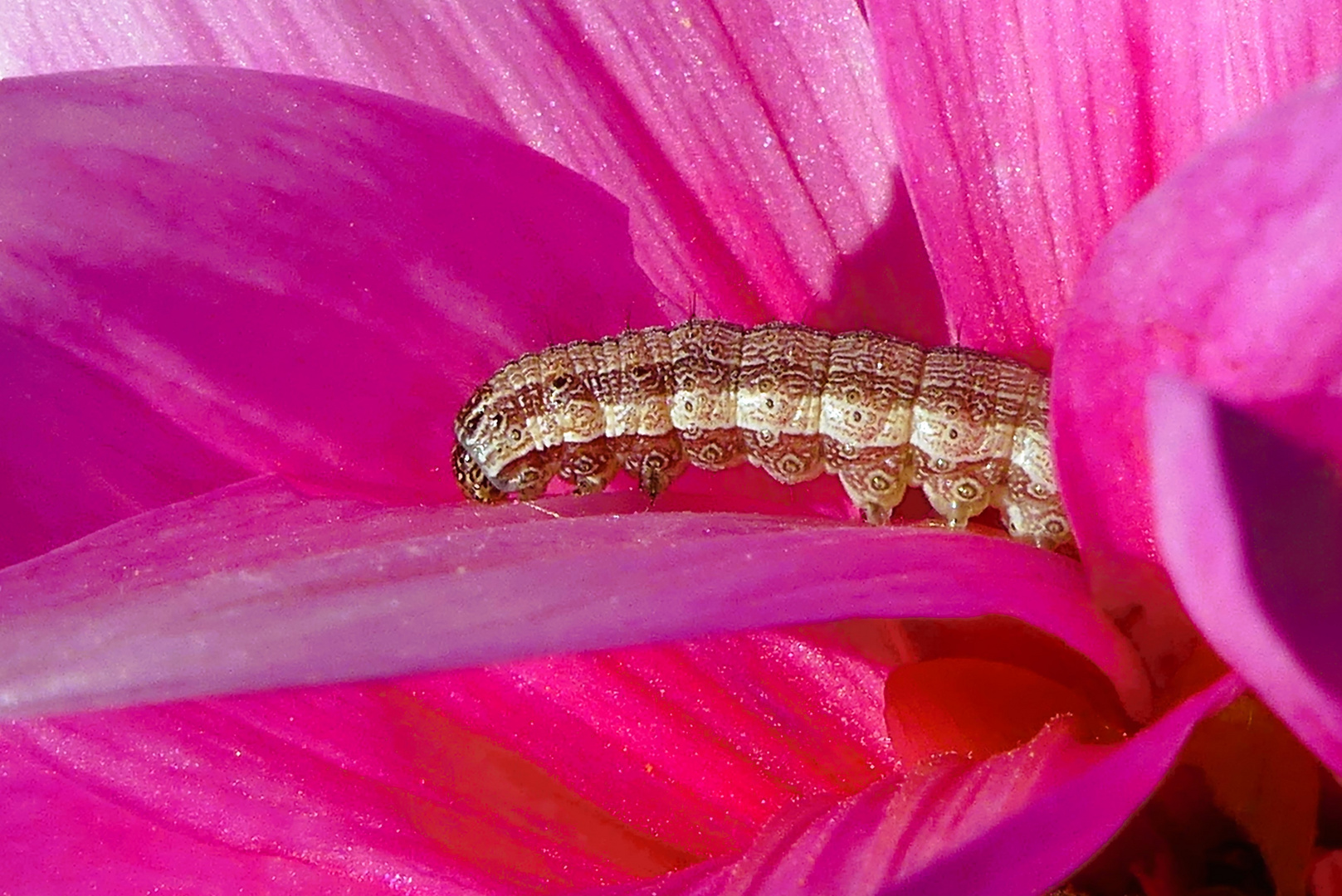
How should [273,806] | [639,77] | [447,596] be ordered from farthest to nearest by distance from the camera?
[639,77], [273,806], [447,596]

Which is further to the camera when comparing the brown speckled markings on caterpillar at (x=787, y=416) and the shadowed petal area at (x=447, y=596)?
the brown speckled markings on caterpillar at (x=787, y=416)

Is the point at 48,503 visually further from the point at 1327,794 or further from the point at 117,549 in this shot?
the point at 1327,794

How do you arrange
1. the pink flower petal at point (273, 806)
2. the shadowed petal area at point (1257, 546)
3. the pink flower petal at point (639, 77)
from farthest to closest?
the pink flower petal at point (639, 77) → the pink flower petal at point (273, 806) → the shadowed petal area at point (1257, 546)

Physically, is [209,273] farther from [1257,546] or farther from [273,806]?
[1257,546]

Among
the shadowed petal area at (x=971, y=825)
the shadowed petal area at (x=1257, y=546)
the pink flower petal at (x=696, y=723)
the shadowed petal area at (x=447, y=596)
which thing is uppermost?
the shadowed petal area at (x=447, y=596)

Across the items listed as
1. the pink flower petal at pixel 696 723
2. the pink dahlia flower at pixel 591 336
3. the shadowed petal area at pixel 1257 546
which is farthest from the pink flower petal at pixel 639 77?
the shadowed petal area at pixel 1257 546

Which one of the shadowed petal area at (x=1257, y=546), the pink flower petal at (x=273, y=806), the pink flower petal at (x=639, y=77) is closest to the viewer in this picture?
the shadowed petal area at (x=1257, y=546)

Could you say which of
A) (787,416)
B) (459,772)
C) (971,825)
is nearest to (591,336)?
(787,416)

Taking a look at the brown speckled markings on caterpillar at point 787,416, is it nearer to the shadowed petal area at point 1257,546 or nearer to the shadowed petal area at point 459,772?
the shadowed petal area at point 459,772

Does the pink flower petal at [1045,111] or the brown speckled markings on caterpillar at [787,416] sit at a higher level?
the pink flower petal at [1045,111]

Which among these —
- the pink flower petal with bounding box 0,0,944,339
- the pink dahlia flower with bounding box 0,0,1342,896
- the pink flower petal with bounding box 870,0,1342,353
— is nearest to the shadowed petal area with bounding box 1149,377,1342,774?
the pink dahlia flower with bounding box 0,0,1342,896
